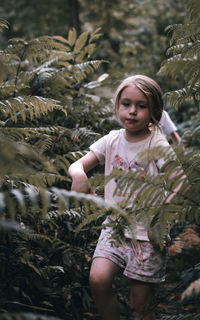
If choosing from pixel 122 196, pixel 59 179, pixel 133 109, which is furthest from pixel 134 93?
pixel 59 179

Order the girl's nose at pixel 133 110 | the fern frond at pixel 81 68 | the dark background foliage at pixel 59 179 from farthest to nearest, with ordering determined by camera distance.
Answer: the fern frond at pixel 81 68, the girl's nose at pixel 133 110, the dark background foliage at pixel 59 179

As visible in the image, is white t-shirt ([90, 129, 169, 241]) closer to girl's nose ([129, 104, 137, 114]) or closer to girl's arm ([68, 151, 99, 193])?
girl's arm ([68, 151, 99, 193])

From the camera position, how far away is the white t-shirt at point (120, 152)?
259 cm

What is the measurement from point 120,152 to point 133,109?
30 centimetres

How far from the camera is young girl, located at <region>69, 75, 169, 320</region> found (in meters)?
2.38

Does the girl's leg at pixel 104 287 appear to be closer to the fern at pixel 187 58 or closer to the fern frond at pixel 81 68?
the fern at pixel 187 58

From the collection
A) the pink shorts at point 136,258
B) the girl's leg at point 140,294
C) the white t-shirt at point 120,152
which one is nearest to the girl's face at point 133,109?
the white t-shirt at point 120,152

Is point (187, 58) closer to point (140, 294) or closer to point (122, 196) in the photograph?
point (122, 196)

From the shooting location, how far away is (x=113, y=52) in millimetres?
12883

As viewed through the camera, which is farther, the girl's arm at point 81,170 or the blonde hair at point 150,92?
the blonde hair at point 150,92

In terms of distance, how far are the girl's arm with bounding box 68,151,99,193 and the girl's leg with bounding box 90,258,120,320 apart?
1.48 ft

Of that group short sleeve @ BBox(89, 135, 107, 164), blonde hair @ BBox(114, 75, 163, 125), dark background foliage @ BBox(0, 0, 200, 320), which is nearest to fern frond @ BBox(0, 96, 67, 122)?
dark background foliage @ BBox(0, 0, 200, 320)

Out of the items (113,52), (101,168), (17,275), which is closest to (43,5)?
(113,52)

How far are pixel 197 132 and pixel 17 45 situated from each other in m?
1.81
